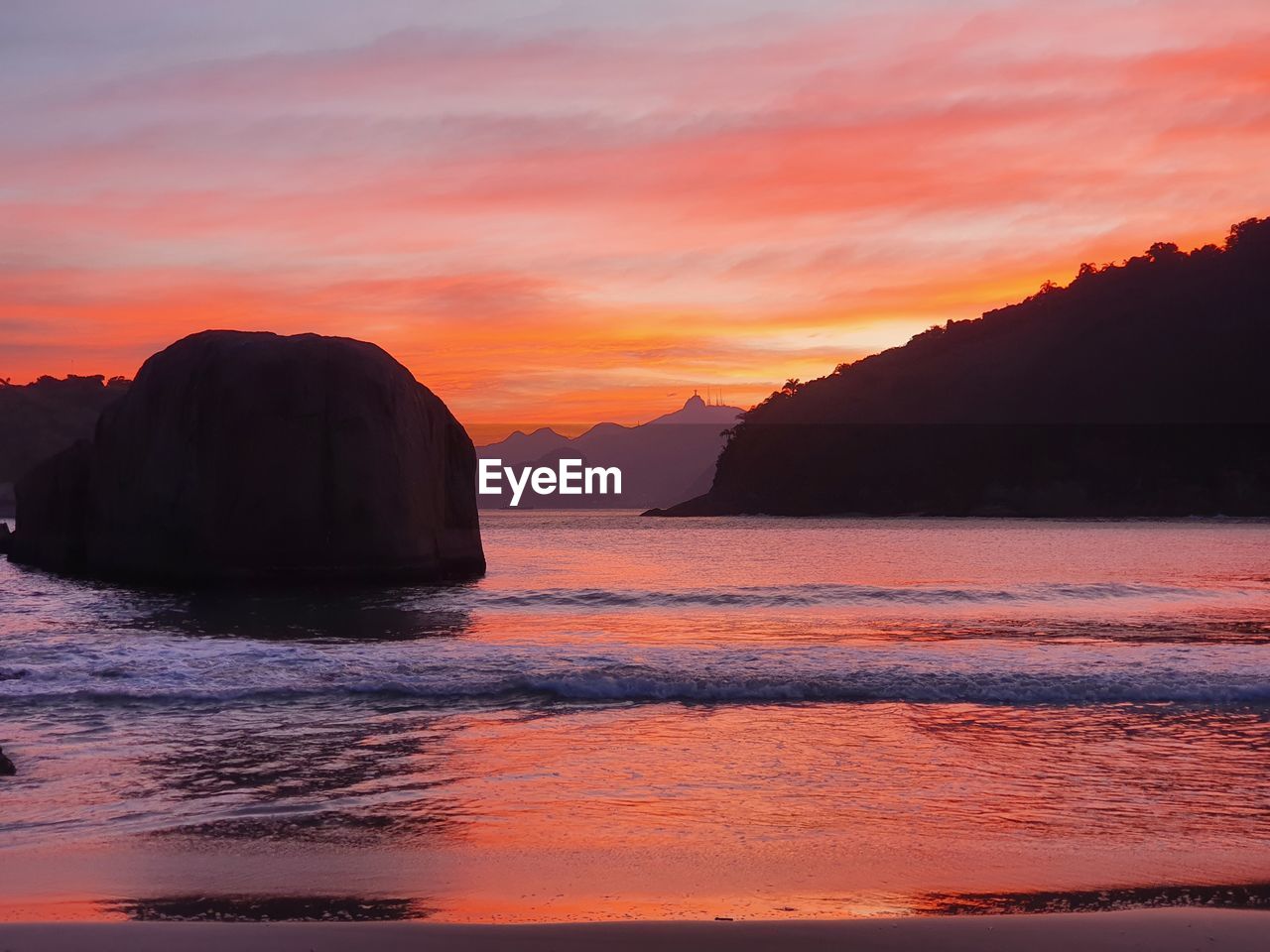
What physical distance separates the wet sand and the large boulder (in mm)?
20288

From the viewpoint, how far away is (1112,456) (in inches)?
4365

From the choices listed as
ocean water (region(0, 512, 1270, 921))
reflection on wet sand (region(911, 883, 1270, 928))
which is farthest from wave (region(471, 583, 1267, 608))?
reflection on wet sand (region(911, 883, 1270, 928))

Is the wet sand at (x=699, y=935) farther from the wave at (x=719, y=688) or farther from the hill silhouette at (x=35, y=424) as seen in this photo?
the hill silhouette at (x=35, y=424)

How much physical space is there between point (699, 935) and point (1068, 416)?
119 meters

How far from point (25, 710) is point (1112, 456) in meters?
113

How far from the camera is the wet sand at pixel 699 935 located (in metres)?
4.43

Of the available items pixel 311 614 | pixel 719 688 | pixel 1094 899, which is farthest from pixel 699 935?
pixel 311 614

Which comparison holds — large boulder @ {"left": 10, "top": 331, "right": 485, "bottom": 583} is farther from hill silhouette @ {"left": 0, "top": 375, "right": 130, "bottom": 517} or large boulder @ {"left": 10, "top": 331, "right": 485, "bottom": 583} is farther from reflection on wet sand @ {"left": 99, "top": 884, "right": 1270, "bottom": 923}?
hill silhouette @ {"left": 0, "top": 375, "right": 130, "bottom": 517}

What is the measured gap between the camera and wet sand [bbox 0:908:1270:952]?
4.43 m

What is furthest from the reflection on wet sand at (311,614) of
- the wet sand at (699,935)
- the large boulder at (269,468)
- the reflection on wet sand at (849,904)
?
the wet sand at (699,935)

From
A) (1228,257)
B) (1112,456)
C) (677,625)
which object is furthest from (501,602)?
(1228,257)

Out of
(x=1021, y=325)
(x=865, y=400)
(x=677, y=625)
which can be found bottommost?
(x=677, y=625)

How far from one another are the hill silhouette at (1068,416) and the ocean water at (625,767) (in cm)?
9567

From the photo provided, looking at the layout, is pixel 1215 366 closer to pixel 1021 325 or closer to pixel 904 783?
pixel 1021 325
